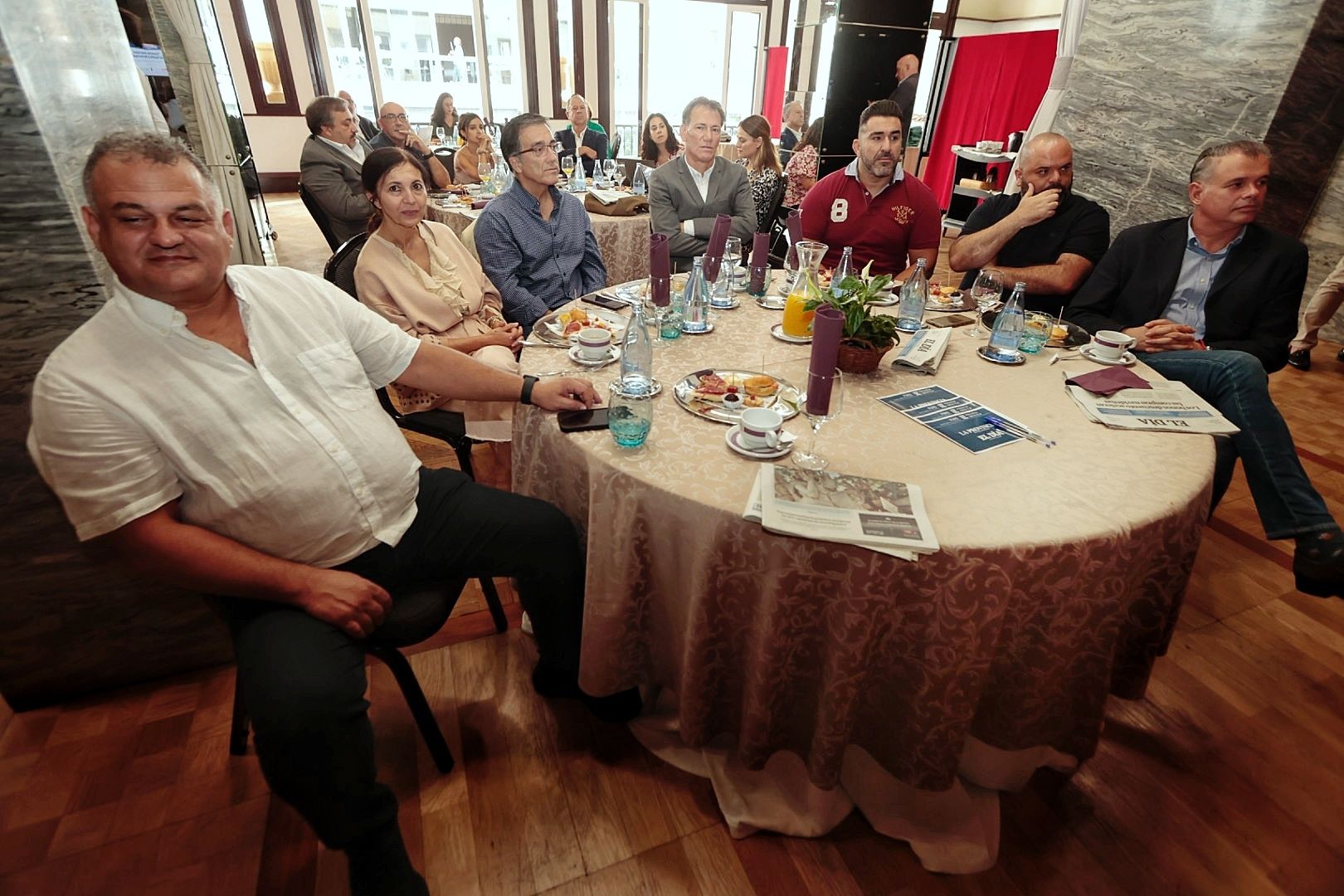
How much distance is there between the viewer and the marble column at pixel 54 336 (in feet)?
3.84

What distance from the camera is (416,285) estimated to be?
84.7 inches

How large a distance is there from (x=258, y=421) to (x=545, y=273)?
5.41 feet

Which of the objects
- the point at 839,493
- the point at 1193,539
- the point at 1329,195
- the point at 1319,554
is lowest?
the point at 1319,554

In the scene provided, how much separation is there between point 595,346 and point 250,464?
2.72 feet

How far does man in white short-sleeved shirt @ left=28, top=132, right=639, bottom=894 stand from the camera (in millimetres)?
1045

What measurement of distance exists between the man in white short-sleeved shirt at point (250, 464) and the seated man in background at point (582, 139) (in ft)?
18.8

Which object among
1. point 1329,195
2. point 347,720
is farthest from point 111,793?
point 1329,195

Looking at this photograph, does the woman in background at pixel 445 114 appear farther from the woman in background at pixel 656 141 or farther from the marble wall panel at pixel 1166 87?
the marble wall panel at pixel 1166 87

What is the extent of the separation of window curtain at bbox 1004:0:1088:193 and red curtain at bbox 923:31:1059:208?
2.12m

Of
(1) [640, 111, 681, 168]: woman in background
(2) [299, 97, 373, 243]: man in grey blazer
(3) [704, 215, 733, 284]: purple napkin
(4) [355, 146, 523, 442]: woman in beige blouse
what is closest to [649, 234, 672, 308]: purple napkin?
(3) [704, 215, 733, 284]: purple napkin

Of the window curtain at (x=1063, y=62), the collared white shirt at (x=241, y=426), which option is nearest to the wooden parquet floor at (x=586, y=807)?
the collared white shirt at (x=241, y=426)

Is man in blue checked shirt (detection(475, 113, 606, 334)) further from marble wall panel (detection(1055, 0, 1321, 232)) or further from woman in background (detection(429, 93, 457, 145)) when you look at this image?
woman in background (detection(429, 93, 457, 145))

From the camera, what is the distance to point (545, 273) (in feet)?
8.71

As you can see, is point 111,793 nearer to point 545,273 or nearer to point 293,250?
point 545,273
